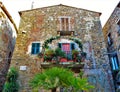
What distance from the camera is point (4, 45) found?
13281 millimetres

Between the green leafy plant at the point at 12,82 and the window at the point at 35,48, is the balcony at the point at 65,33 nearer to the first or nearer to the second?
the window at the point at 35,48

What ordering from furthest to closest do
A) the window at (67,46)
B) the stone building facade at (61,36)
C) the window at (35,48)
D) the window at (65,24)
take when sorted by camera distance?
Result: the window at (65,24)
the window at (67,46)
the window at (35,48)
the stone building facade at (61,36)

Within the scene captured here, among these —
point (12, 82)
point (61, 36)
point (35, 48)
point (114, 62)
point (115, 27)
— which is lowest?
point (12, 82)

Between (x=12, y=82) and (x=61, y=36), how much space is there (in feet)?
17.9

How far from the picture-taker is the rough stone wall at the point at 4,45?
12680mm

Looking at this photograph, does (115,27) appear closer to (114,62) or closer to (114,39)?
(114,39)

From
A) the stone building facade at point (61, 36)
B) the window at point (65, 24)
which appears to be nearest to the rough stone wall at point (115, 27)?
the stone building facade at point (61, 36)

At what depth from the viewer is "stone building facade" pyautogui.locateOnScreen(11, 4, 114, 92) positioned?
11492mm

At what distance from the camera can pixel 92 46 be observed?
42.0 ft

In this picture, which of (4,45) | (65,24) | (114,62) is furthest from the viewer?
(65,24)

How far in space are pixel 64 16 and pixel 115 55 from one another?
5.70 m

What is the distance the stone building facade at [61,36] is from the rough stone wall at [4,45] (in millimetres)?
1209

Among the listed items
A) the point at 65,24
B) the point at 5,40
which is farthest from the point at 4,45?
the point at 65,24

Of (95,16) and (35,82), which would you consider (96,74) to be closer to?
(95,16)
